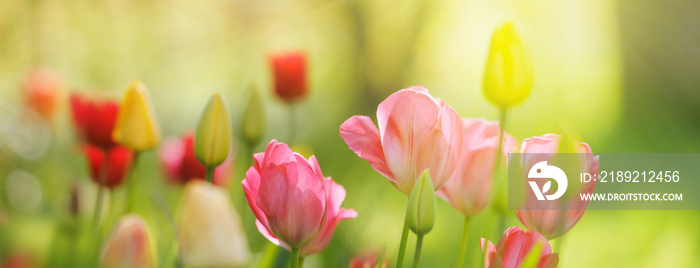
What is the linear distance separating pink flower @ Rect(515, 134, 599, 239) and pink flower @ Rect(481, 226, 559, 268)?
0.03m

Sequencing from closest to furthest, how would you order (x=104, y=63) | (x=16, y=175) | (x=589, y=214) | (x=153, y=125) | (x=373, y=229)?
(x=153, y=125) < (x=373, y=229) < (x=16, y=175) < (x=589, y=214) < (x=104, y=63)

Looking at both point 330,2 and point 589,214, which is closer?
point 589,214

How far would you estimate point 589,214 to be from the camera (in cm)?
181

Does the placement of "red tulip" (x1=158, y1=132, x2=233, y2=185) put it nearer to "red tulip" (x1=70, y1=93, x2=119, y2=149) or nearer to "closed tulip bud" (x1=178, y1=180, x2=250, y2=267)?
"red tulip" (x1=70, y1=93, x2=119, y2=149)

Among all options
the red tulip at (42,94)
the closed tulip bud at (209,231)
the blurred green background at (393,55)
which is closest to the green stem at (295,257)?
the closed tulip bud at (209,231)

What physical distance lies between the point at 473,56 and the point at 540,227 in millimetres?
2818

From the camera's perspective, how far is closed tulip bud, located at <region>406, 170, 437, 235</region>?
341 mm

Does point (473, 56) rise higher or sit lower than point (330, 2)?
lower

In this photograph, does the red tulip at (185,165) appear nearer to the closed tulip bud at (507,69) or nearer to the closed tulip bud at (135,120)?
the closed tulip bud at (135,120)

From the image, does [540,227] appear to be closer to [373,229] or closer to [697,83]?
[373,229]

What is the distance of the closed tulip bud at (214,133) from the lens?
41 centimetres

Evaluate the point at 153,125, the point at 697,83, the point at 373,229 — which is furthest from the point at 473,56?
the point at 153,125

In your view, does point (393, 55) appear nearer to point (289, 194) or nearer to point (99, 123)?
point (99, 123)

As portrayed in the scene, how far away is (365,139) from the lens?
1.30ft
